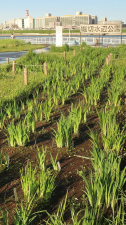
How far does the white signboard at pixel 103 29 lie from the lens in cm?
2239

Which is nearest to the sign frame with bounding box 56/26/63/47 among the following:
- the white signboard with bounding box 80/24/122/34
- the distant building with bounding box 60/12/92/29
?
the white signboard with bounding box 80/24/122/34

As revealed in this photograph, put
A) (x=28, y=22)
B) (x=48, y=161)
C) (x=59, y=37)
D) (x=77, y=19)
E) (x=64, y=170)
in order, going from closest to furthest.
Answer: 1. (x=64, y=170)
2. (x=48, y=161)
3. (x=59, y=37)
4. (x=77, y=19)
5. (x=28, y=22)

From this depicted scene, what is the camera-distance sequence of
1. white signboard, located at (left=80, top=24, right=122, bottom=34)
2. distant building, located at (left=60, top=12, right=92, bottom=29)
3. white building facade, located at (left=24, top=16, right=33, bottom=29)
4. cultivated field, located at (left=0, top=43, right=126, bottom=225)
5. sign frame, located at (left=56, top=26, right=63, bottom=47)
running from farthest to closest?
1. white building facade, located at (left=24, top=16, right=33, bottom=29)
2. distant building, located at (left=60, top=12, right=92, bottom=29)
3. white signboard, located at (left=80, top=24, right=122, bottom=34)
4. sign frame, located at (left=56, top=26, right=63, bottom=47)
5. cultivated field, located at (left=0, top=43, right=126, bottom=225)

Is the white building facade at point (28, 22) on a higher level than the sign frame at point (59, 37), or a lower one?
higher

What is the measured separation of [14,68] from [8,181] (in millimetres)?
7397

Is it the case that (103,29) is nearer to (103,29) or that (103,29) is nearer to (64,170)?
(103,29)

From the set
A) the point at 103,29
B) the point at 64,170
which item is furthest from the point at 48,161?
the point at 103,29

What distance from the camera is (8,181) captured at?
327 centimetres

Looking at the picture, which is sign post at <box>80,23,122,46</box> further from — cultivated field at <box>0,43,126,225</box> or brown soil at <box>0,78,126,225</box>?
brown soil at <box>0,78,126,225</box>

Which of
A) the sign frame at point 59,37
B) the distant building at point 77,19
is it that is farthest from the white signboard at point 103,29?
the distant building at point 77,19

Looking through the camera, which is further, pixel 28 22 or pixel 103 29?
pixel 28 22

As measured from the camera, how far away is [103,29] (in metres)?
22.8

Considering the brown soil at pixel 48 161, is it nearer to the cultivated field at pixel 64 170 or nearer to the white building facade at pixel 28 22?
the cultivated field at pixel 64 170

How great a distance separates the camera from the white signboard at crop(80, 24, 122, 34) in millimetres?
22391
